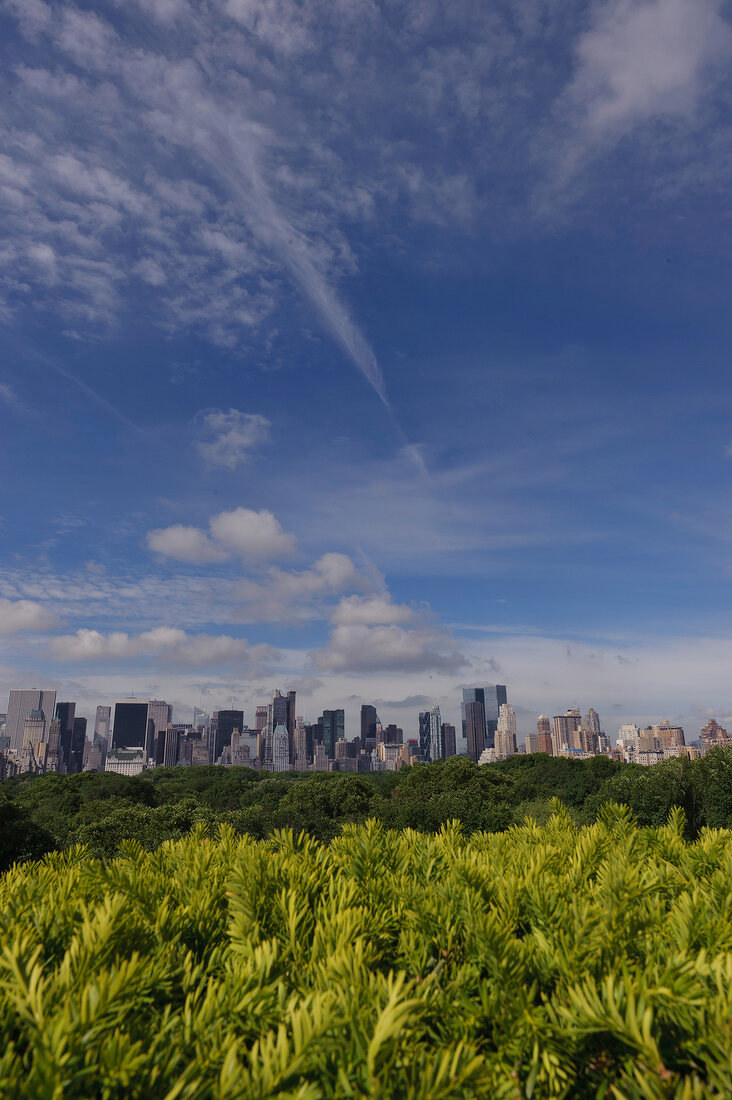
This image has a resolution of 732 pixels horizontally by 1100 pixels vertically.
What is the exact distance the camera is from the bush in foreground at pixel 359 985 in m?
2.43

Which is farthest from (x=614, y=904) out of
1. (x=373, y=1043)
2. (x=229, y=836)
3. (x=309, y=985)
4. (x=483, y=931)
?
(x=229, y=836)

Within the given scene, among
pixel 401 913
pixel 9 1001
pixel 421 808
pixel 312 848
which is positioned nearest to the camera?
pixel 9 1001

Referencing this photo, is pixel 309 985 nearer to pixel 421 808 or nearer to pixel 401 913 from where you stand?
pixel 401 913

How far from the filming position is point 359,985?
9.37 ft

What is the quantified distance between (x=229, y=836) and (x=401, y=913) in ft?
10.0

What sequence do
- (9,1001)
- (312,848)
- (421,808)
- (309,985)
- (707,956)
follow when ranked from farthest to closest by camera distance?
(421,808), (312,848), (707,956), (309,985), (9,1001)

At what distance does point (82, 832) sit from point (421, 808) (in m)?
25.6

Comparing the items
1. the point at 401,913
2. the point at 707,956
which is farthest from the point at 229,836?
the point at 707,956

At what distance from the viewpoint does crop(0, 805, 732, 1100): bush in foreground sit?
2.43m

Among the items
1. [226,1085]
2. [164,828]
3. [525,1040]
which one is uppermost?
[226,1085]

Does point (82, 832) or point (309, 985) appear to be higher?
point (309, 985)

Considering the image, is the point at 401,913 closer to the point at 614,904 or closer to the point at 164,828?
the point at 614,904

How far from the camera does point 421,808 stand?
4594cm

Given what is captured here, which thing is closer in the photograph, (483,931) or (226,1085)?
(226,1085)
